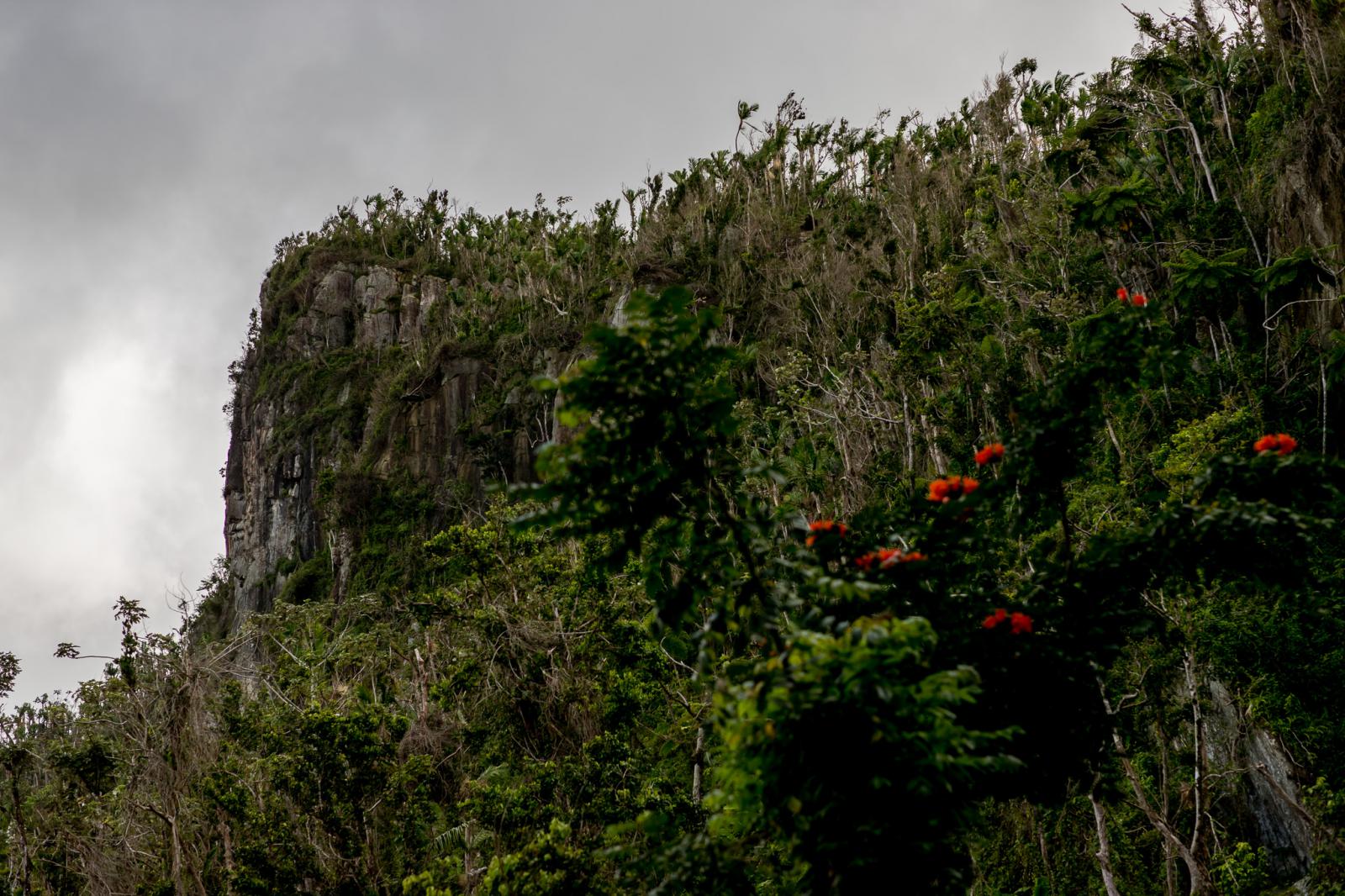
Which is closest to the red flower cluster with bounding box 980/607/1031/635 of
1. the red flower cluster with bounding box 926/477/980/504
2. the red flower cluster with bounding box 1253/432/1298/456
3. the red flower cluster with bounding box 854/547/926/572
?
the red flower cluster with bounding box 854/547/926/572

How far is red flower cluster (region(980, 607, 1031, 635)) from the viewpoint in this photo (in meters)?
3.30

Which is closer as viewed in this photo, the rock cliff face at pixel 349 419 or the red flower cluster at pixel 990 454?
the red flower cluster at pixel 990 454

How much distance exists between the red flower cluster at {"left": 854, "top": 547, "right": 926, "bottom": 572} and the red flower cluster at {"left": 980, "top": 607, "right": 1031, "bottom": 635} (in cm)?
36

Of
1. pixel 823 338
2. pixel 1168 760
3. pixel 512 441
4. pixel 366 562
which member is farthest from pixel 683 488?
pixel 366 562

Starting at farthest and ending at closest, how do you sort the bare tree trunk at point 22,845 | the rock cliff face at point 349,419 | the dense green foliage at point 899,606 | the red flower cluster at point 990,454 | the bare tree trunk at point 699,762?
the rock cliff face at point 349,419 < the bare tree trunk at point 22,845 < the bare tree trunk at point 699,762 < the red flower cluster at point 990,454 < the dense green foliage at point 899,606

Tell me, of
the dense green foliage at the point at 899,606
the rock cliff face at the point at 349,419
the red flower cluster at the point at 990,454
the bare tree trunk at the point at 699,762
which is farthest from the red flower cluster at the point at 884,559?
the rock cliff face at the point at 349,419

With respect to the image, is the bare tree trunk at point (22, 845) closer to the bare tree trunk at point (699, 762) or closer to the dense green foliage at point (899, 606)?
the dense green foliage at point (899, 606)

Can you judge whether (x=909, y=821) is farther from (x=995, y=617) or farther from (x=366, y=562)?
(x=366, y=562)

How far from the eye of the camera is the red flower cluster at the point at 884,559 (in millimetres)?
3195

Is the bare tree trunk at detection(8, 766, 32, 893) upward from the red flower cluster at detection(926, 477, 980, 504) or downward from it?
downward

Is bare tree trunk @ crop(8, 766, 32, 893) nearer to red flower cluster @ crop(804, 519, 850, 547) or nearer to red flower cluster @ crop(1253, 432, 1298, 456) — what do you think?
red flower cluster @ crop(804, 519, 850, 547)

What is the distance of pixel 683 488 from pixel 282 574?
134 ft

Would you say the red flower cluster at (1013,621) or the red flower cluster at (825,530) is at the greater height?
the red flower cluster at (825,530)

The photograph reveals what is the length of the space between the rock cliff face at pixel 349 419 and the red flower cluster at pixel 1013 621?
25.0 meters
